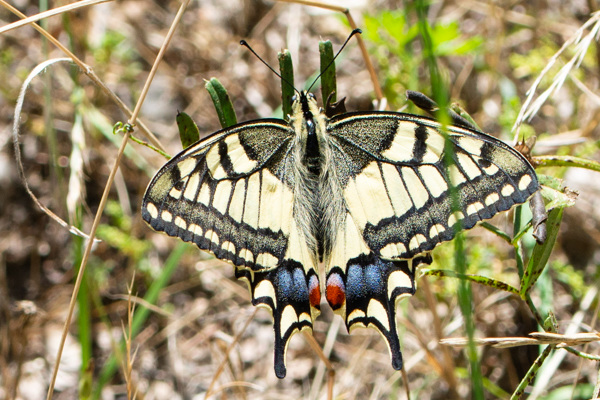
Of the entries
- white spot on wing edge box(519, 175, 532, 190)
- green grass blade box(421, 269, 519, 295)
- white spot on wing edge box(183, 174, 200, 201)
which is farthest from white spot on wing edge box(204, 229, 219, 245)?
white spot on wing edge box(519, 175, 532, 190)

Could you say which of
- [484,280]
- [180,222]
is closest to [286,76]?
[180,222]

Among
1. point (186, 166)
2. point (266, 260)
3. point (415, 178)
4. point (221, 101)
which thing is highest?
A: point (221, 101)

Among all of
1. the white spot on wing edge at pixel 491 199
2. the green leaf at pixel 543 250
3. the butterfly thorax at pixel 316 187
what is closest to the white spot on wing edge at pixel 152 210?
the butterfly thorax at pixel 316 187

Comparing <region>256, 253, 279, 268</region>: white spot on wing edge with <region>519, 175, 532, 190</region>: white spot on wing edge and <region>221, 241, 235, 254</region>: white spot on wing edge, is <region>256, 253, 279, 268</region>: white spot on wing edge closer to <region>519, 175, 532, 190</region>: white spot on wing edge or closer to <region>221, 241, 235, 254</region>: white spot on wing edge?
<region>221, 241, 235, 254</region>: white spot on wing edge

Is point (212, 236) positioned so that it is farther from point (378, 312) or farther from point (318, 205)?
point (378, 312)

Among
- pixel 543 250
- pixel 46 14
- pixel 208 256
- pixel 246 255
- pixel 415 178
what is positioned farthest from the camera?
pixel 208 256

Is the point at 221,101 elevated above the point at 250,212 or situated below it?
above

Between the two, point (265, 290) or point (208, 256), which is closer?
point (265, 290)

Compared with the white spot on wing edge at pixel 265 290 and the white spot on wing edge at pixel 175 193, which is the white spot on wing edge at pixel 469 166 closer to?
the white spot on wing edge at pixel 265 290
